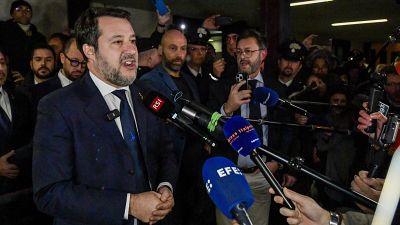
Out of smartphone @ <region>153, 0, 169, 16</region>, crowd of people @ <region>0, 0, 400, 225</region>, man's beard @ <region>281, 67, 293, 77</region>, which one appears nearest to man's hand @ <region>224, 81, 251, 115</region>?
Result: crowd of people @ <region>0, 0, 400, 225</region>

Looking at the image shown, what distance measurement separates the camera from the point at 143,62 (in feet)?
11.2

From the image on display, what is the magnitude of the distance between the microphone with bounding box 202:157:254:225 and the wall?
597cm

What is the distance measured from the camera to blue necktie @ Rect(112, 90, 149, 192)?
1390 millimetres

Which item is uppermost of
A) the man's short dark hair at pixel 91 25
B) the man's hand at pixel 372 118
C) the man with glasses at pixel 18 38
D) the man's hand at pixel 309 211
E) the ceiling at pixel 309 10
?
the ceiling at pixel 309 10

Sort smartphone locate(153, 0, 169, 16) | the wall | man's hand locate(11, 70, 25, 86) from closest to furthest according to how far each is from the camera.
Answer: smartphone locate(153, 0, 169, 16)
man's hand locate(11, 70, 25, 86)
the wall

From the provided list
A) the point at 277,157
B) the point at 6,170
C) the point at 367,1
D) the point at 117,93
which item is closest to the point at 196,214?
the point at 6,170

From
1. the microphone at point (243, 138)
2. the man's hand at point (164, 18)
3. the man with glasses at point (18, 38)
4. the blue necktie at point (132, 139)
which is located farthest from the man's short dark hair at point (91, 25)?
the man with glasses at point (18, 38)

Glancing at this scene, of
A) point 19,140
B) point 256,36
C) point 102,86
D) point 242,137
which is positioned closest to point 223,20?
point 256,36

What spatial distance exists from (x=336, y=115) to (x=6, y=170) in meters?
2.45

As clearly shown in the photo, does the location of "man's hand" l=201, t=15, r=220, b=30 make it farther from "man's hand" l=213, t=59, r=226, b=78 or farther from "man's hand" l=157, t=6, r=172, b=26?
"man's hand" l=157, t=6, r=172, b=26

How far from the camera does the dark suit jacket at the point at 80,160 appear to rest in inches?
48.9

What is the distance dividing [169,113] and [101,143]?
251 millimetres

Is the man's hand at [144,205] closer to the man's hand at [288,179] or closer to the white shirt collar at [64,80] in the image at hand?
the man's hand at [288,179]

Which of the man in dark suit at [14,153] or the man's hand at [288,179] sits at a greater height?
the man in dark suit at [14,153]
